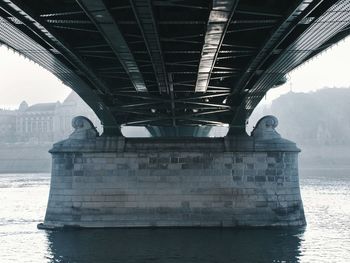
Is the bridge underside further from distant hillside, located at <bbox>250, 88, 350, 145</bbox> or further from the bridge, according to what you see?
distant hillside, located at <bbox>250, 88, 350, 145</bbox>

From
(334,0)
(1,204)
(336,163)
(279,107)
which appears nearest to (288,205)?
(334,0)

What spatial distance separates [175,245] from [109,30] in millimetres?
13804

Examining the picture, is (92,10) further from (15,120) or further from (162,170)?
(15,120)

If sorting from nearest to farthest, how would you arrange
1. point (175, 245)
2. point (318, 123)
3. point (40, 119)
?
point (175, 245) < point (318, 123) < point (40, 119)

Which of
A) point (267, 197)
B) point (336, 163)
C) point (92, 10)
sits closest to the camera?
point (92, 10)

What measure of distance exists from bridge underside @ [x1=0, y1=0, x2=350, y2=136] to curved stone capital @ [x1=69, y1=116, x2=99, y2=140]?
9.42ft

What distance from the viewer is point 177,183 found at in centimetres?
3247

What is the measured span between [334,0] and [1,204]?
40.2 meters

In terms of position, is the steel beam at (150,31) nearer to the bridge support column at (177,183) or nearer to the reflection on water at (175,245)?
the reflection on water at (175,245)

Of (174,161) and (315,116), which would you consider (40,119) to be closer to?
(315,116)

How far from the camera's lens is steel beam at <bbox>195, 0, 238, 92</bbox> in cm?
1395

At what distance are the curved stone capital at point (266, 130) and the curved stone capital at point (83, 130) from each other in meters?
9.46

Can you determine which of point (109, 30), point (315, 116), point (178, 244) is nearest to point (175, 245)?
point (178, 244)

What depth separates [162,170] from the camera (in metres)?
32.7
